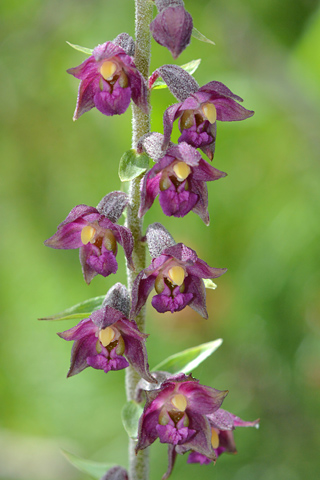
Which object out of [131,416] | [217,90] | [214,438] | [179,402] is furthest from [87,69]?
[214,438]

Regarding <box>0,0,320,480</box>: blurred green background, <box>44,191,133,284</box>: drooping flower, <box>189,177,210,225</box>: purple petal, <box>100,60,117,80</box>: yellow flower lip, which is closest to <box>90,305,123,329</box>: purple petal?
<box>44,191,133,284</box>: drooping flower

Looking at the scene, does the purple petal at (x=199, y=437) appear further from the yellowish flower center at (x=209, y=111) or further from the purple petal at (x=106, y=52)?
the purple petal at (x=106, y=52)

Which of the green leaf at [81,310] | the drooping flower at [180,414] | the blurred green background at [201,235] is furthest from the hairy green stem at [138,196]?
the blurred green background at [201,235]

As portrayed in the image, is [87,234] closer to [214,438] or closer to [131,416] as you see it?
[131,416]

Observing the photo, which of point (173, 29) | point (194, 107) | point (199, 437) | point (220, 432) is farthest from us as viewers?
point (220, 432)

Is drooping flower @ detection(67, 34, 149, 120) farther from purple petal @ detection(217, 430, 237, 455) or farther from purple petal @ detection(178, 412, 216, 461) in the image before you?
purple petal @ detection(217, 430, 237, 455)

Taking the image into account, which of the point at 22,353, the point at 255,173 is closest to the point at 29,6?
the point at 255,173
